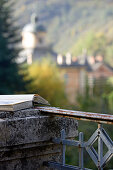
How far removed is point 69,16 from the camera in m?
173

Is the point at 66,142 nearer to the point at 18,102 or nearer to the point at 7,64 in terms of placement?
the point at 18,102

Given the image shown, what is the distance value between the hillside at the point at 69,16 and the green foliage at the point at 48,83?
97090 millimetres

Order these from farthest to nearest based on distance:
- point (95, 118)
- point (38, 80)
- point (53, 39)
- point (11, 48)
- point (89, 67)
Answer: point (53, 39) < point (89, 67) < point (38, 80) < point (11, 48) < point (95, 118)

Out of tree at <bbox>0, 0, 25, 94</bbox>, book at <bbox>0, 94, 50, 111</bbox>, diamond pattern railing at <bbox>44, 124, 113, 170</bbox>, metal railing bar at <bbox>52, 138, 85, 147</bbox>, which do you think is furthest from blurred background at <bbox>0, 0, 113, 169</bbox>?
diamond pattern railing at <bbox>44, 124, 113, 170</bbox>

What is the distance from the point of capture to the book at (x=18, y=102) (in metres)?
2.73

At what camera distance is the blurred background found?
124 ft

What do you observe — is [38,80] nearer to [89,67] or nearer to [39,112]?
[89,67]

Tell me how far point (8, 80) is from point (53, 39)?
117279mm

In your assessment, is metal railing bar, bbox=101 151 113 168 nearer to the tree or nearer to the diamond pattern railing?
the diamond pattern railing

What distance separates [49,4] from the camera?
583 ft

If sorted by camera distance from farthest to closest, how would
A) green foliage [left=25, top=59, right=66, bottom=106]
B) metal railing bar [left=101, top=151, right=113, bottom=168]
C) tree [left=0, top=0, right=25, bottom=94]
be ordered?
green foliage [left=25, top=59, right=66, bottom=106]
tree [left=0, top=0, right=25, bottom=94]
metal railing bar [left=101, top=151, right=113, bottom=168]

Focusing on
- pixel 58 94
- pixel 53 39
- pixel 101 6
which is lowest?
pixel 58 94

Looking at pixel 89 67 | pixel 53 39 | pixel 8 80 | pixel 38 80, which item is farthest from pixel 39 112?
pixel 53 39

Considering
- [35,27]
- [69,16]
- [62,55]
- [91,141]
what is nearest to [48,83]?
[35,27]
